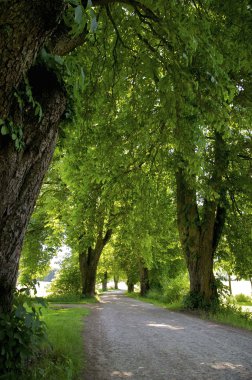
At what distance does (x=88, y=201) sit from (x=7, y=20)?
8.97 m

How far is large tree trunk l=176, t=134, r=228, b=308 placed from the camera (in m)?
14.3

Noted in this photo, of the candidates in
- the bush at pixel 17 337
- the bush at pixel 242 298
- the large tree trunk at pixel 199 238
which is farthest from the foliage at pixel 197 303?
the bush at pixel 242 298

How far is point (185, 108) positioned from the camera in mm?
6758

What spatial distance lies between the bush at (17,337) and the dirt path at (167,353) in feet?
5.15

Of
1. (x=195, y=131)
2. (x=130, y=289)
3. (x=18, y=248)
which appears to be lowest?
(x=130, y=289)

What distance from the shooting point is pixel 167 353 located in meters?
6.54

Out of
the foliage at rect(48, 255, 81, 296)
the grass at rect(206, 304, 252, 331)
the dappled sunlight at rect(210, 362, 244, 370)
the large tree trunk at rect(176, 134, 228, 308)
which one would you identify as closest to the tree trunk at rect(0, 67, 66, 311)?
the dappled sunlight at rect(210, 362, 244, 370)

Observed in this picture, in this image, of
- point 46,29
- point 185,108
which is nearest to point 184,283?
point 185,108

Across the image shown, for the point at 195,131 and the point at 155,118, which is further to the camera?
the point at 155,118

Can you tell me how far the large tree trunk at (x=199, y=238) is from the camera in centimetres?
1432

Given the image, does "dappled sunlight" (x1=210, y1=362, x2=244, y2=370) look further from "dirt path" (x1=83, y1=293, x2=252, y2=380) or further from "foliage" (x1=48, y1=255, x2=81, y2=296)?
"foliage" (x1=48, y1=255, x2=81, y2=296)

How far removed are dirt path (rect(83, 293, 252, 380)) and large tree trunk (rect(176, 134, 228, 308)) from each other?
14.7 ft

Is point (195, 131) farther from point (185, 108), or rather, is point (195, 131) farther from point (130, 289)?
point (130, 289)

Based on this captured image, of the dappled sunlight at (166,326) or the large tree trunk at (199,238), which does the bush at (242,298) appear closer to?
the large tree trunk at (199,238)
